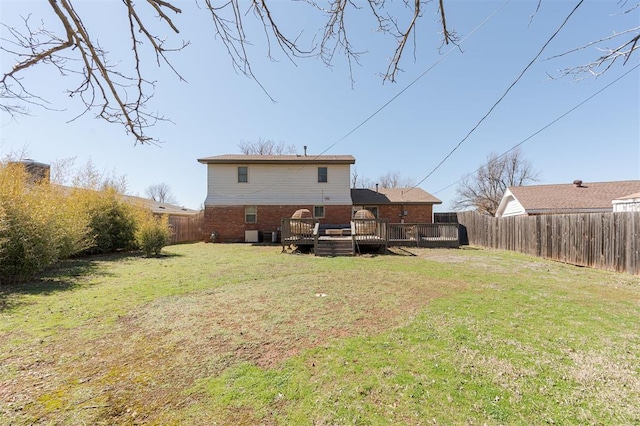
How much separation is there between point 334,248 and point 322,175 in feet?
25.9

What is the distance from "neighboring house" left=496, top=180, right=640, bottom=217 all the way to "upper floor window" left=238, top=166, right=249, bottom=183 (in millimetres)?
19890

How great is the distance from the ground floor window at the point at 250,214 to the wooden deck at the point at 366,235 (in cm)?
546

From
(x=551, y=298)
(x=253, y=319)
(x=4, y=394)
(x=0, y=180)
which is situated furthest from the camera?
(x=0, y=180)

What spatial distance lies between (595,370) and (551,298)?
3.22 meters

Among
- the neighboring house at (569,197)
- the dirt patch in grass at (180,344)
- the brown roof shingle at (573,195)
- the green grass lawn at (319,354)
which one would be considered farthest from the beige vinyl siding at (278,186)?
the brown roof shingle at (573,195)

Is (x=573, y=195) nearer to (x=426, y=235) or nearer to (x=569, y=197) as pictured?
(x=569, y=197)

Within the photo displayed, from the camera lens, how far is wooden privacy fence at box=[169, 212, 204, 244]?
1866 cm

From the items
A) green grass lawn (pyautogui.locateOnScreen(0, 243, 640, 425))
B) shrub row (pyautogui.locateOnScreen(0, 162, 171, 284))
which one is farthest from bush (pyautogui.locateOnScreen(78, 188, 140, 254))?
green grass lawn (pyautogui.locateOnScreen(0, 243, 640, 425))

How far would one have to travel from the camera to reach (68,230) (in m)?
8.45

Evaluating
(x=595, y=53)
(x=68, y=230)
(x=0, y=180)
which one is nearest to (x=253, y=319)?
(x=595, y=53)

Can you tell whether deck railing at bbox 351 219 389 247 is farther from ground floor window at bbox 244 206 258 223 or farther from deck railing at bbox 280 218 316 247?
ground floor window at bbox 244 206 258 223

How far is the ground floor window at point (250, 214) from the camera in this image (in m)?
18.3

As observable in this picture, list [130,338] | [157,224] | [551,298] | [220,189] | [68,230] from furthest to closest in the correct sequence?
[220,189] < [157,224] < [68,230] < [551,298] < [130,338]

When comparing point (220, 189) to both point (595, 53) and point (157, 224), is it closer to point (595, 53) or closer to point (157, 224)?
point (157, 224)
